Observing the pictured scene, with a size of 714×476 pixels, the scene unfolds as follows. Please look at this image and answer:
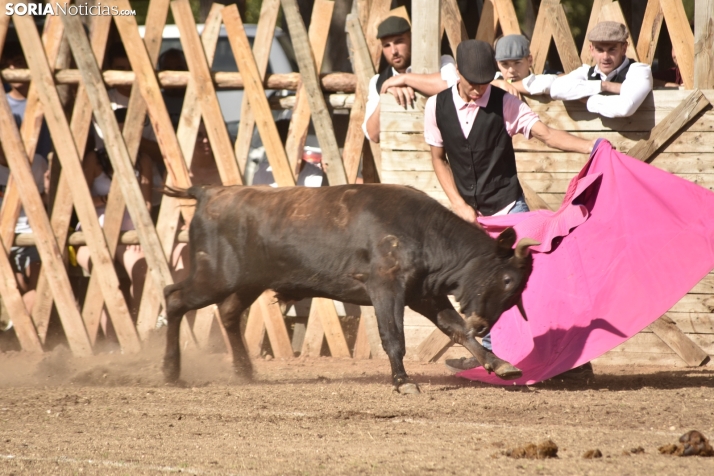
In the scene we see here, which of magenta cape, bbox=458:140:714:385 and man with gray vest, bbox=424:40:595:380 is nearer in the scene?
magenta cape, bbox=458:140:714:385

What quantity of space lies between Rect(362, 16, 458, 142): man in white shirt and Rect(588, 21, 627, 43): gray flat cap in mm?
1082

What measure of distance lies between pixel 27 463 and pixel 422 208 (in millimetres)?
3120

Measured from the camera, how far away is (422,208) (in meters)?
6.60

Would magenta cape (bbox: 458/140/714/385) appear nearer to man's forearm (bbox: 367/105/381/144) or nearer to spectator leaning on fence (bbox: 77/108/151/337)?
man's forearm (bbox: 367/105/381/144)

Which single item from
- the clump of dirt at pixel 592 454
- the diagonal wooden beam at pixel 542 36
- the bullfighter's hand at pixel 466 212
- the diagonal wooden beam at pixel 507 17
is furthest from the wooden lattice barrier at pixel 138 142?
the clump of dirt at pixel 592 454

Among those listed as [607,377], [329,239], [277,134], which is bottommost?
[607,377]

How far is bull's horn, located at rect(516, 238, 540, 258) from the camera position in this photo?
20.3 feet

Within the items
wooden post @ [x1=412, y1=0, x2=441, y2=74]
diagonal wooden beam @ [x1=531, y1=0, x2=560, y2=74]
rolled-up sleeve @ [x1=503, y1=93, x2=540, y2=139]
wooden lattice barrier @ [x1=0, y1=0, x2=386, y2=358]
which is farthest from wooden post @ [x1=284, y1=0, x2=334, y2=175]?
rolled-up sleeve @ [x1=503, y1=93, x2=540, y2=139]

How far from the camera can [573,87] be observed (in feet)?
24.2

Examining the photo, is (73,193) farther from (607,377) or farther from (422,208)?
(607,377)

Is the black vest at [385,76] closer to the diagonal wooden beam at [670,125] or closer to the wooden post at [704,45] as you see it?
the diagonal wooden beam at [670,125]

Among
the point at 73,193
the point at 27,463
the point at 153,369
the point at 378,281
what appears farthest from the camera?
the point at 73,193

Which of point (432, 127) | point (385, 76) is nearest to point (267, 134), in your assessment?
point (385, 76)

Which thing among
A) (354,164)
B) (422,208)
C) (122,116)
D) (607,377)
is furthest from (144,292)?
(607,377)
